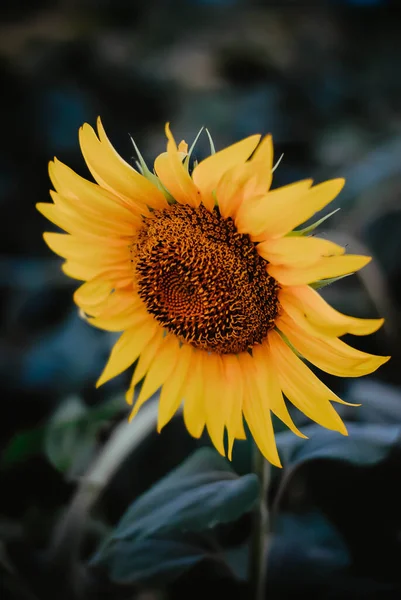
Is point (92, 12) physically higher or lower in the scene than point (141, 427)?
higher

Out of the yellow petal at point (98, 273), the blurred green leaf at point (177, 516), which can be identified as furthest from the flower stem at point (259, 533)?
the yellow petal at point (98, 273)

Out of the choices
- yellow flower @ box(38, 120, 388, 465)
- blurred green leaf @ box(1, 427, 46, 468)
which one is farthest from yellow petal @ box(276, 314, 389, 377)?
blurred green leaf @ box(1, 427, 46, 468)

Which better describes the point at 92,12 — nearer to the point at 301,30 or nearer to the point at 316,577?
the point at 301,30

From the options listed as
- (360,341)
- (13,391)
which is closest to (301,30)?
(360,341)

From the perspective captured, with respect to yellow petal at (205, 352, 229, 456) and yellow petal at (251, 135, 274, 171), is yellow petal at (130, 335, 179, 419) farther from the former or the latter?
yellow petal at (251, 135, 274, 171)

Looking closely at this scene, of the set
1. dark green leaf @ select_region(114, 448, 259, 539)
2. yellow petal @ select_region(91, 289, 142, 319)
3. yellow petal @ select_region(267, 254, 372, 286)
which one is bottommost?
dark green leaf @ select_region(114, 448, 259, 539)

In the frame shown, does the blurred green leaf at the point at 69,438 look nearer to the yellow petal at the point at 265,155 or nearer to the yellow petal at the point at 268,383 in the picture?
the yellow petal at the point at 268,383

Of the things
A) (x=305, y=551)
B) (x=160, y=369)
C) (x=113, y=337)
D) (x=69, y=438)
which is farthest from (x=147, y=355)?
(x=113, y=337)

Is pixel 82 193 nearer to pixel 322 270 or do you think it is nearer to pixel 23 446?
pixel 322 270
